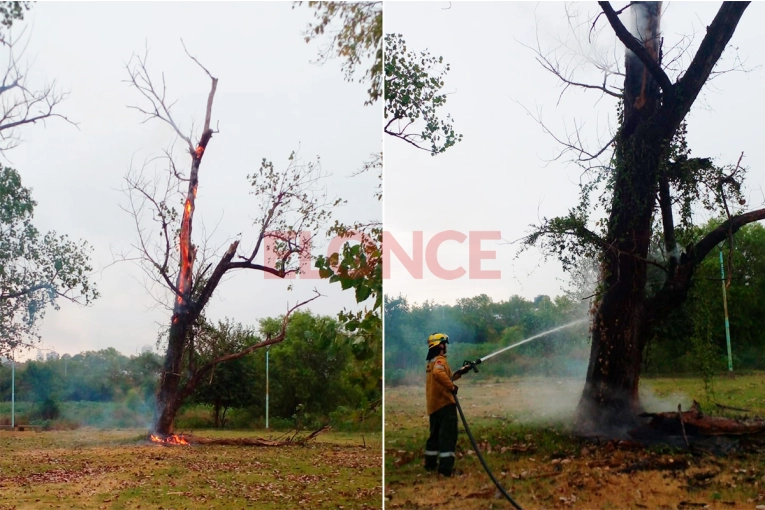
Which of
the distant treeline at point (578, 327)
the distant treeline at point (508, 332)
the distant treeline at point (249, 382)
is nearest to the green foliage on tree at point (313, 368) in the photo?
the distant treeline at point (249, 382)

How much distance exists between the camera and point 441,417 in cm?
421

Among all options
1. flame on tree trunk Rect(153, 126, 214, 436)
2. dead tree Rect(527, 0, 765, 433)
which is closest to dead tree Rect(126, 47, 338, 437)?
flame on tree trunk Rect(153, 126, 214, 436)

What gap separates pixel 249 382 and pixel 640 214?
2436 millimetres

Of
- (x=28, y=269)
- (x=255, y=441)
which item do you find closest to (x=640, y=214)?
(x=255, y=441)

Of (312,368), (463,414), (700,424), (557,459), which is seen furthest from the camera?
(312,368)

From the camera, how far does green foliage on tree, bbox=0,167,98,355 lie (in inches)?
157

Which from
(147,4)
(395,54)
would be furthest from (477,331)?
(147,4)

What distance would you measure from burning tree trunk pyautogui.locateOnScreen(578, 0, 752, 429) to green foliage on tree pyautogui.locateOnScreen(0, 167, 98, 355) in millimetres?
2904

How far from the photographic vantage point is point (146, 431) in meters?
4.06

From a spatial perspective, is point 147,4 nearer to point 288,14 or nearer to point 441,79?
point 288,14

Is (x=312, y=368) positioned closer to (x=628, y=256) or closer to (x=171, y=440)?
(x=171, y=440)

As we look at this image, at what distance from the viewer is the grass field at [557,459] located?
392 centimetres

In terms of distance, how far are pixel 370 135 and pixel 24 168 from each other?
6.53ft

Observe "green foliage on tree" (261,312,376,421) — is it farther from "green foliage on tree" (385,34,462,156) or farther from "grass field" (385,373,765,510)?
"green foliage on tree" (385,34,462,156)
